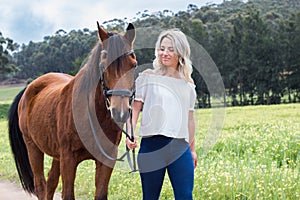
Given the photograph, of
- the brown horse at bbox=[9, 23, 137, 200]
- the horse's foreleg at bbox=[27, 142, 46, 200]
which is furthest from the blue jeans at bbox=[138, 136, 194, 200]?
the horse's foreleg at bbox=[27, 142, 46, 200]

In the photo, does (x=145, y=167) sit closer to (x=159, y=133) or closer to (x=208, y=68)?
(x=159, y=133)

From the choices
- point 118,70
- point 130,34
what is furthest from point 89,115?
point 130,34

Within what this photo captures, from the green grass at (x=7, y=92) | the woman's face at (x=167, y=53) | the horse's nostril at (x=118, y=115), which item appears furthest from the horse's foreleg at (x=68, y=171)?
the green grass at (x=7, y=92)

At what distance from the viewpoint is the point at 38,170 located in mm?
5301

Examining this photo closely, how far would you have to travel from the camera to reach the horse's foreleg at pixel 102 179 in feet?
13.0

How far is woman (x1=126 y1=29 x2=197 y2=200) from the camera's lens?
332 cm

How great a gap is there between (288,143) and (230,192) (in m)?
4.11

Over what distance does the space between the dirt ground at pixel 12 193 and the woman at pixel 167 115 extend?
10.6 feet

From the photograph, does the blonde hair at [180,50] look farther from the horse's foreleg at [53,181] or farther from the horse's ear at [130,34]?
the horse's foreleg at [53,181]

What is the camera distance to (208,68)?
141 inches

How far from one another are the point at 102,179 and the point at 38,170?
1.65m

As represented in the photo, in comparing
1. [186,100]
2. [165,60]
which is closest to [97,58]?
[165,60]

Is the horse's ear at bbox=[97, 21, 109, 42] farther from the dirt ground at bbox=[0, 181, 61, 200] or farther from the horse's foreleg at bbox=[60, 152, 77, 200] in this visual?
the dirt ground at bbox=[0, 181, 61, 200]

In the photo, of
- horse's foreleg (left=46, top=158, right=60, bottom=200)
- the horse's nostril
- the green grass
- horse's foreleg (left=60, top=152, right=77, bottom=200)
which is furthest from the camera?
the green grass
